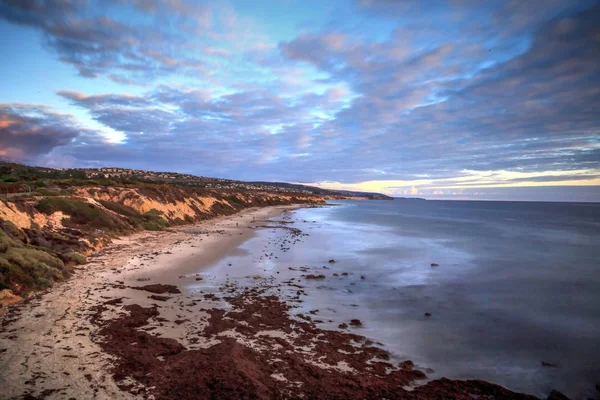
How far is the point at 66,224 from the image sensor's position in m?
17.5

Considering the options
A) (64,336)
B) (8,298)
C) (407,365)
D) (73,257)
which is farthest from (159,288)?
(407,365)

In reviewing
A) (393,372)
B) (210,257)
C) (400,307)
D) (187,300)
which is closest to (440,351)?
(393,372)

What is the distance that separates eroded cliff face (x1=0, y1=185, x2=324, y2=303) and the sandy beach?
0.95m

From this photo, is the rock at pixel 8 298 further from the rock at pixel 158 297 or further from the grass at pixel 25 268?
the rock at pixel 158 297

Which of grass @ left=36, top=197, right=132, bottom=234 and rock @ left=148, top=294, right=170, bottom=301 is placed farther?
grass @ left=36, top=197, right=132, bottom=234

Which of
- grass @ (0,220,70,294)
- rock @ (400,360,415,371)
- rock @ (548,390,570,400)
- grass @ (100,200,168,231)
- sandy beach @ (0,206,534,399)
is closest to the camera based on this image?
sandy beach @ (0,206,534,399)

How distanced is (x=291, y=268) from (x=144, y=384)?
10653 mm

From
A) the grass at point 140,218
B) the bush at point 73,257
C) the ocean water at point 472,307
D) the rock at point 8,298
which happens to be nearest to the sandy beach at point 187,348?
the rock at point 8,298

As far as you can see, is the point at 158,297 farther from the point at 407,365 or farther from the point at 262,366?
the point at 407,365

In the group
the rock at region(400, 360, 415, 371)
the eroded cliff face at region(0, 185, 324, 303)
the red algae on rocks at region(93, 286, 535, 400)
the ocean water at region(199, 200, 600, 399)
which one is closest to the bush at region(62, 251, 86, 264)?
the eroded cliff face at region(0, 185, 324, 303)

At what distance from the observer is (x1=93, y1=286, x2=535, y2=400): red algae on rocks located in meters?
5.29

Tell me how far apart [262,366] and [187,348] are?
5.73 ft

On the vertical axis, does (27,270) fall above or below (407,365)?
above

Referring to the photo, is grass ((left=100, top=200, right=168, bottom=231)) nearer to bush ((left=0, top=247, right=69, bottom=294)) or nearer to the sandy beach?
bush ((left=0, top=247, right=69, bottom=294))
